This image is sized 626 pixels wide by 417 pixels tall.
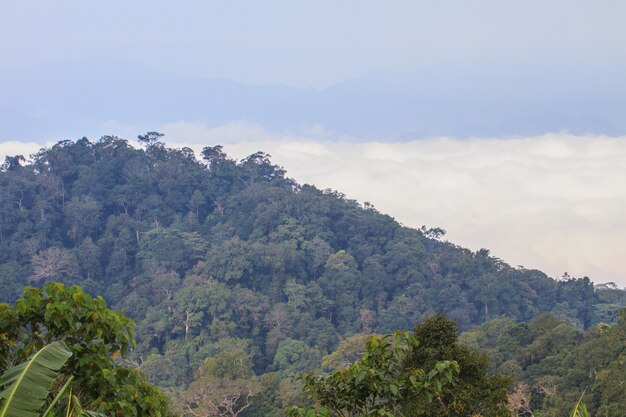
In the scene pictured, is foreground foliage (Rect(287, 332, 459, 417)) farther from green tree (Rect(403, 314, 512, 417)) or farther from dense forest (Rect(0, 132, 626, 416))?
dense forest (Rect(0, 132, 626, 416))

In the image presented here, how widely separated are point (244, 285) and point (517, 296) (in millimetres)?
14338

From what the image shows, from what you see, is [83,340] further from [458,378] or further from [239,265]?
[239,265]

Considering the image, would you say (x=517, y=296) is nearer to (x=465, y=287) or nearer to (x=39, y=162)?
(x=465, y=287)

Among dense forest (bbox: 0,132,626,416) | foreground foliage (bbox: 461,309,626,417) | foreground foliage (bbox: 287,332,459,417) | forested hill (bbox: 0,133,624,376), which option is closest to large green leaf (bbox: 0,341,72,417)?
foreground foliage (bbox: 287,332,459,417)

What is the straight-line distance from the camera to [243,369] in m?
29.2

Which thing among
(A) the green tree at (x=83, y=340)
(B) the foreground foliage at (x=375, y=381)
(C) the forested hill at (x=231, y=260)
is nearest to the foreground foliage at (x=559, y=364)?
(C) the forested hill at (x=231, y=260)

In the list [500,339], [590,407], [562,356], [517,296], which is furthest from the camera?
[517,296]

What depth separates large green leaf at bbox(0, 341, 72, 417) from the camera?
4.46 meters

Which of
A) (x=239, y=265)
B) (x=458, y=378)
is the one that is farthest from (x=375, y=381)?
(x=239, y=265)

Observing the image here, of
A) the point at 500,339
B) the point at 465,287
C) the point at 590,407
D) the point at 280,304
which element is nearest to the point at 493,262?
the point at 465,287

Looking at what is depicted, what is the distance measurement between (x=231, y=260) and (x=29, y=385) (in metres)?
39.9

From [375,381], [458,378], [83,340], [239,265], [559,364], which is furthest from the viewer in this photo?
[239,265]

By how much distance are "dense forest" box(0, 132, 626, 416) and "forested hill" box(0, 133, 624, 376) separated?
84 mm

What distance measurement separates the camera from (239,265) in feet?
144
